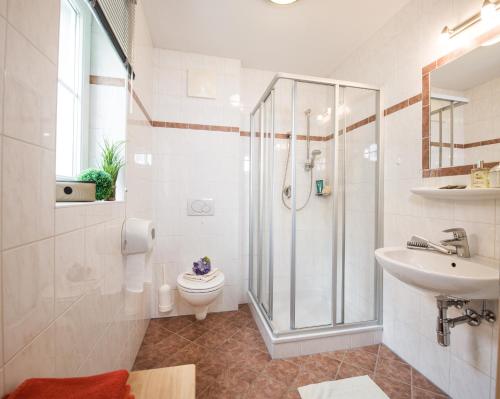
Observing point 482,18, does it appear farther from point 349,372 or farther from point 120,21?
point 349,372

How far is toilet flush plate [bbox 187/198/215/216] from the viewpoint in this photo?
226cm

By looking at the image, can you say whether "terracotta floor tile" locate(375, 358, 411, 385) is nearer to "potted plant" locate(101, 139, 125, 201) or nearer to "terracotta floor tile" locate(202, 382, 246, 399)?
"terracotta floor tile" locate(202, 382, 246, 399)

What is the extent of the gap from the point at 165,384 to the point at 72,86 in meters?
1.49

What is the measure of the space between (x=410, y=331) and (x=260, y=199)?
150cm

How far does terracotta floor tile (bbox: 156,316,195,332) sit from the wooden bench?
1110 mm

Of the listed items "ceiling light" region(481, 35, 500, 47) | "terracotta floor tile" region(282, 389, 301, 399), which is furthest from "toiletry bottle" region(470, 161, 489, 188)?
"terracotta floor tile" region(282, 389, 301, 399)

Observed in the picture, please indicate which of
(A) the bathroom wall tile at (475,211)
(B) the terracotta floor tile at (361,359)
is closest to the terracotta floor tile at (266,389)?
(B) the terracotta floor tile at (361,359)

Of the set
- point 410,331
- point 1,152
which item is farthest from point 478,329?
point 1,152

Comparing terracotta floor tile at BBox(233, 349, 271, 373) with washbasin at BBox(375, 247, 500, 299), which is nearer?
washbasin at BBox(375, 247, 500, 299)

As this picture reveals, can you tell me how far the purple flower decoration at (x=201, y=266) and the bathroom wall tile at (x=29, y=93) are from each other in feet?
5.13

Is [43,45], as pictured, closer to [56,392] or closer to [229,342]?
[56,392]

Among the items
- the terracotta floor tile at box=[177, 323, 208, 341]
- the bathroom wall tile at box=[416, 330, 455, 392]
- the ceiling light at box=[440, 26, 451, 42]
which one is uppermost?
the ceiling light at box=[440, 26, 451, 42]

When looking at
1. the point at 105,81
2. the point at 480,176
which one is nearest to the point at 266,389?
the point at 480,176

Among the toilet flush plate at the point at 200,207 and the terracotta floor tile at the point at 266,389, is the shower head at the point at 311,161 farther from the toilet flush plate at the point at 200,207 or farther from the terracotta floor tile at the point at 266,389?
the terracotta floor tile at the point at 266,389
